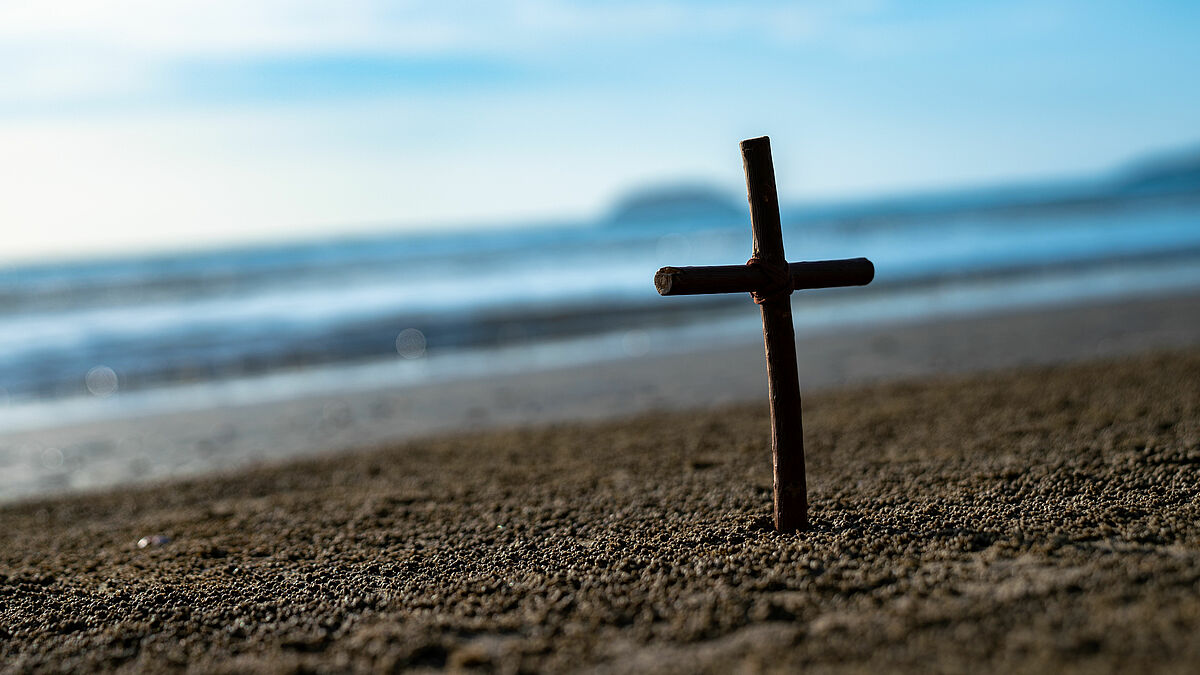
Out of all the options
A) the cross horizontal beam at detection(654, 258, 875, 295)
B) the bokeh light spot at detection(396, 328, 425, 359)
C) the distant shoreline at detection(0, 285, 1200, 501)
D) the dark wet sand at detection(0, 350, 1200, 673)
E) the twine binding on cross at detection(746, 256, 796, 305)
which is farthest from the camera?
the bokeh light spot at detection(396, 328, 425, 359)

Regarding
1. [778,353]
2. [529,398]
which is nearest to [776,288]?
[778,353]

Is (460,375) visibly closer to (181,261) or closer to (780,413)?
(780,413)

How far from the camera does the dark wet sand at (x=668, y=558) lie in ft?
9.01

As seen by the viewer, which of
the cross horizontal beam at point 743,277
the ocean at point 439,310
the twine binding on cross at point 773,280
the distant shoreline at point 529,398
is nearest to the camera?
the cross horizontal beam at point 743,277

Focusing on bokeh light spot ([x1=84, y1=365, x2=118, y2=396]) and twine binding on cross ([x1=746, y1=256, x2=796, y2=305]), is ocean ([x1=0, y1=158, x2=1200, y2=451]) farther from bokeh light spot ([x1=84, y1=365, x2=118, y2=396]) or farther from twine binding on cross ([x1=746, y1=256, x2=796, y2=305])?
twine binding on cross ([x1=746, y1=256, x2=796, y2=305])

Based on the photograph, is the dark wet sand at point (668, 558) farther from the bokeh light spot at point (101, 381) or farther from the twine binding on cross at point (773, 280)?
the bokeh light spot at point (101, 381)

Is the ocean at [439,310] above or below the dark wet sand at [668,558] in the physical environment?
above

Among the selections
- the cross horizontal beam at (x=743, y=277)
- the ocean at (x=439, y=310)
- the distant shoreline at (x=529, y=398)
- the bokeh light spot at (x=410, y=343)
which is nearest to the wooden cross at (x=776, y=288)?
the cross horizontal beam at (x=743, y=277)

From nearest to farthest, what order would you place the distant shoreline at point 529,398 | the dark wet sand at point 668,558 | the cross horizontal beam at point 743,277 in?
the dark wet sand at point 668,558, the cross horizontal beam at point 743,277, the distant shoreline at point 529,398

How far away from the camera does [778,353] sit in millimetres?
3734

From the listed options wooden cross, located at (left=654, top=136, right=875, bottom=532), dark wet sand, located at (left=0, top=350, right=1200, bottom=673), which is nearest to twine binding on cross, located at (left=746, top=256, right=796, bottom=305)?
wooden cross, located at (left=654, top=136, right=875, bottom=532)

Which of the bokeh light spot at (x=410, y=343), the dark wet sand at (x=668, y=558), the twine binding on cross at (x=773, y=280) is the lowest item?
the dark wet sand at (x=668, y=558)

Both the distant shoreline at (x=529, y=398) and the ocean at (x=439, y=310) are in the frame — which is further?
the ocean at (x=439, y=310)

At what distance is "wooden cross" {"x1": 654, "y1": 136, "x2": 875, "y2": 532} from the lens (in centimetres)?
357
